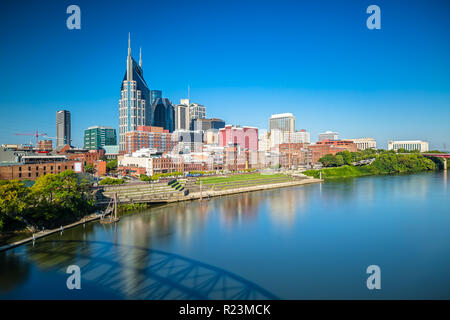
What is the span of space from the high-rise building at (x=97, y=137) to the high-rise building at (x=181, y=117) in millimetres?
27627

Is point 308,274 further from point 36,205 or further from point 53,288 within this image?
point 36,205

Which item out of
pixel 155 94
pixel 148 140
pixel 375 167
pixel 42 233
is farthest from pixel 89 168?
pixel 155 94

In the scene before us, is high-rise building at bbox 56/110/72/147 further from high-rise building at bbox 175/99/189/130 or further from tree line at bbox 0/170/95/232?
tree line at bbox 0/170/95/232

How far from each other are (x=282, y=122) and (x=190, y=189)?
101 metres

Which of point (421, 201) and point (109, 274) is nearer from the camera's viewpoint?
point (109, 274)

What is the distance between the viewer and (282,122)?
12469 centimetres

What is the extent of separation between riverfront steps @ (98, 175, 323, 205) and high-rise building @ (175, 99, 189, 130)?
82725mm

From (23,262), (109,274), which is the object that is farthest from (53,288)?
(23,262)

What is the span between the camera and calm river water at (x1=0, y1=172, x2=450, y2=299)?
9797 millimetres

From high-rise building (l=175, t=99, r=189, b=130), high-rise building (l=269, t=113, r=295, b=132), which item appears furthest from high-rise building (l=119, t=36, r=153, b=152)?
high-rise building (l=269, t=113, r=295, b=132)

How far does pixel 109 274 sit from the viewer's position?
10922 mm

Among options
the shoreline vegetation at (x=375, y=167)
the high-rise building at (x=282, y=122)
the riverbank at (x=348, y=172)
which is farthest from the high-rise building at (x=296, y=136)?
the riverbank at (x=348, y=172)

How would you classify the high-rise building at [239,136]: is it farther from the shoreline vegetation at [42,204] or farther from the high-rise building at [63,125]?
the high-rise building at [63,125]
